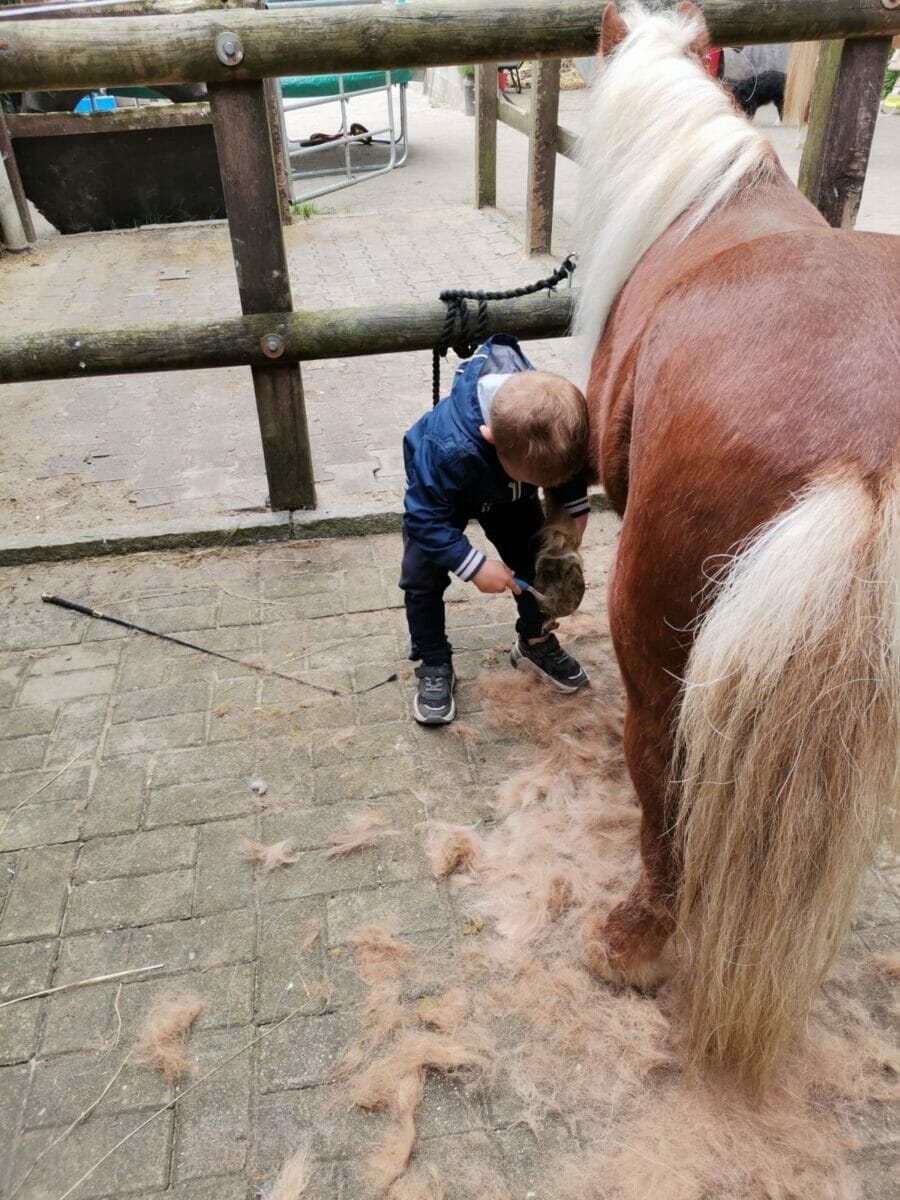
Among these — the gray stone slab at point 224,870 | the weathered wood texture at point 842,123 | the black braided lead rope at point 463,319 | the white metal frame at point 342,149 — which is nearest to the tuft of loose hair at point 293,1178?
the gray stone slab at point 224,870

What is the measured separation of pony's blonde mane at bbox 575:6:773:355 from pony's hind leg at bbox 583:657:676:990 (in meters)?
1.12

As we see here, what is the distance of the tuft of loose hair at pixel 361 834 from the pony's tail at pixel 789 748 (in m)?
0.89

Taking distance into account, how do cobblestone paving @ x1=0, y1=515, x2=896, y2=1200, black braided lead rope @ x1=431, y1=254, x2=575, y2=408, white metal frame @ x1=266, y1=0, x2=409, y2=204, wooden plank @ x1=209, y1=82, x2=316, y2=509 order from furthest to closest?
white metal frame @ x1=266, y1=0, x2=409, y2=204
black braided lead rope @ x1=431, y1=254, x2=575, y2=408
wooden plank @ x1=209, y1=82, x2=316, y2=509
cobblestone paving @ x1=0, y1=515, x2=896, y2=1200

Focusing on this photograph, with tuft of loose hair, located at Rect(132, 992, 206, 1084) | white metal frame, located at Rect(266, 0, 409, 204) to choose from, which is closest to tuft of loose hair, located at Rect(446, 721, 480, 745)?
tuft of loose hair, located at Rect(132, 992, 206, 1084)

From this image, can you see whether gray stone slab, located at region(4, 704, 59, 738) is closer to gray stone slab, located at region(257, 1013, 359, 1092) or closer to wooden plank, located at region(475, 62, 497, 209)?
gray stone slab, located at region(257, 1013, 359, 1092)

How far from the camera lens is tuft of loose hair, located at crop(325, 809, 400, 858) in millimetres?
2113

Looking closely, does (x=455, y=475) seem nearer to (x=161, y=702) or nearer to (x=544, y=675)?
(x=544, y=675)

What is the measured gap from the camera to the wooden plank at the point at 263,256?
107 inches

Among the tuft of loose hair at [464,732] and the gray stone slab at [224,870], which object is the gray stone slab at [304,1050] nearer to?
the gray stone slab at [224,870]

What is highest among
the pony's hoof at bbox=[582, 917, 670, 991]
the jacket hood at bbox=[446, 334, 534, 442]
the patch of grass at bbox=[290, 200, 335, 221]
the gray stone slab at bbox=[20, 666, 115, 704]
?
the jacket hood at bbox=[446, 334, 534, 442]

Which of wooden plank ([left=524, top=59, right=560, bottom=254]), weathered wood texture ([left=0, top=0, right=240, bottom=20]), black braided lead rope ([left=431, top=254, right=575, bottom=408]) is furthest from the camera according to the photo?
weathered wood texture ([left=0, top=0, right=240, bottom=20])

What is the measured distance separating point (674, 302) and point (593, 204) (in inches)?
39.6

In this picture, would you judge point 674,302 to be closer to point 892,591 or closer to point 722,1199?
point 892,591

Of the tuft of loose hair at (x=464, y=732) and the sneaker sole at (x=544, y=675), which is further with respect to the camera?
the sneaker sole at (x=544, y=675)
